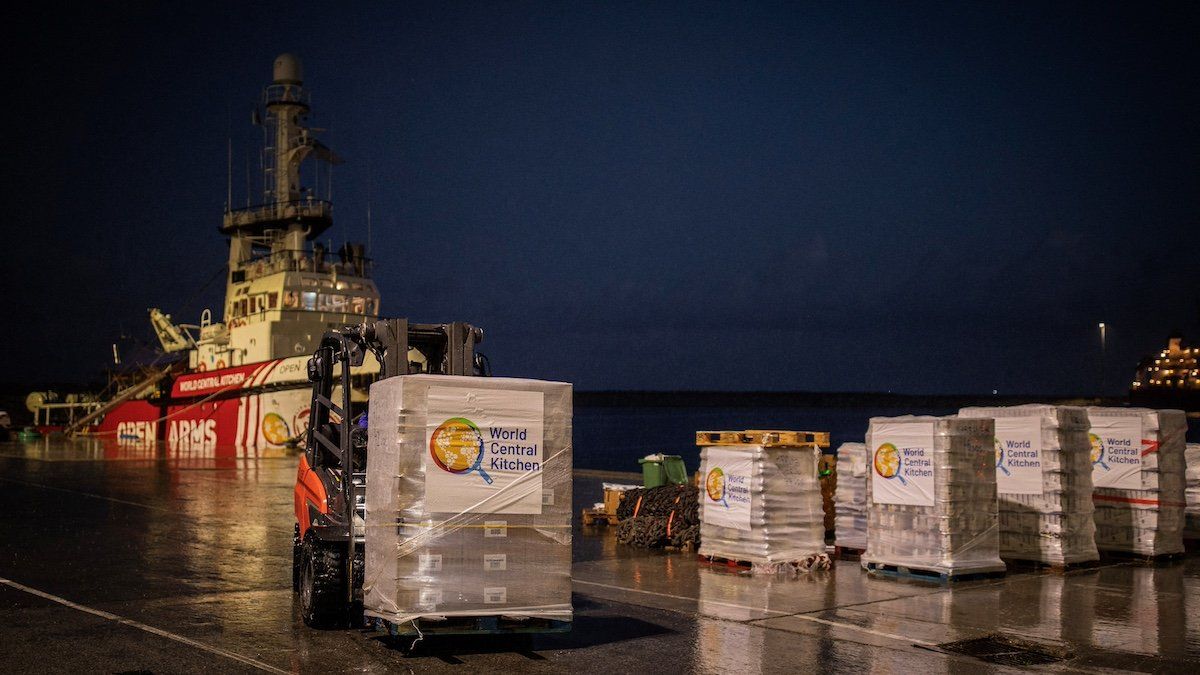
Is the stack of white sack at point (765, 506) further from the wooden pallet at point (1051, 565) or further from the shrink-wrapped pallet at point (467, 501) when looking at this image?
the shrink-wrapped pallet at point (467, 501)

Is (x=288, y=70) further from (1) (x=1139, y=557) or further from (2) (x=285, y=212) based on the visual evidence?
(1) (x=1139, y=557)

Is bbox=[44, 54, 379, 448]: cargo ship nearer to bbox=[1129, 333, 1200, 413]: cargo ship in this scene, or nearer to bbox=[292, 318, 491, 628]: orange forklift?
bbox=[292, 318, 491, 628]: orange forklift

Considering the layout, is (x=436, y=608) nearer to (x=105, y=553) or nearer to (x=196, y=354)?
(x=105, y=553)

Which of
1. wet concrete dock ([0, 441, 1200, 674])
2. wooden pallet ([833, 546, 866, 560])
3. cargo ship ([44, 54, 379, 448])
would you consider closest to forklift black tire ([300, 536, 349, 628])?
wet concrete dock ([0, 441, 1200, 674])

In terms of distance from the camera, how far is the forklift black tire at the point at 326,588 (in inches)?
313

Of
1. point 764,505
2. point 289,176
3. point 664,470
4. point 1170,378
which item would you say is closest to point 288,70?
point 289,176

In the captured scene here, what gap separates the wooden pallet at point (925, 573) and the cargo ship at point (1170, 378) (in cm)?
11266

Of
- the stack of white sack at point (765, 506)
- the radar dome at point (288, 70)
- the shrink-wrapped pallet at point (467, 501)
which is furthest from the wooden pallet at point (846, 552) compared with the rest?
the radar dome at point (288, 70)

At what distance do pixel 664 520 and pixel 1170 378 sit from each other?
4663 inches

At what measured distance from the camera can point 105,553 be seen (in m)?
12.1

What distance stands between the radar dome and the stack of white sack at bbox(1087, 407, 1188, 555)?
3663 centimetres

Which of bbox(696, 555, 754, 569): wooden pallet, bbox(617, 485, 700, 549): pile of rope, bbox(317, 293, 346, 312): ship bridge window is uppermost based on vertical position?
bbox(317, 293, 346, 312): ship bridge window

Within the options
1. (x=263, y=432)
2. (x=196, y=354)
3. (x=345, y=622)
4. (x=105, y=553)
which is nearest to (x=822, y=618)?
(x=345, y=622)

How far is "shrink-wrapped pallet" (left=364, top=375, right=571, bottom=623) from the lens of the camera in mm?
7098
